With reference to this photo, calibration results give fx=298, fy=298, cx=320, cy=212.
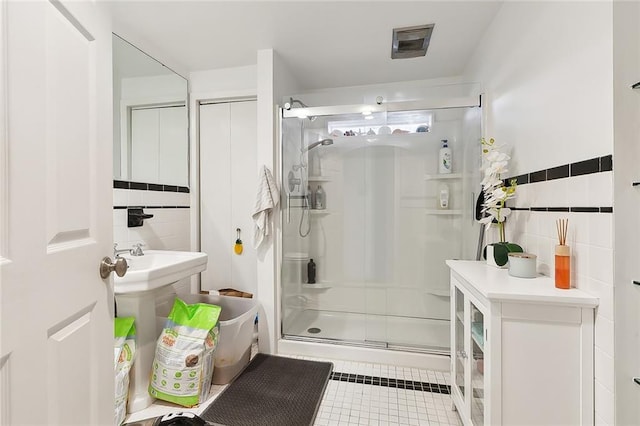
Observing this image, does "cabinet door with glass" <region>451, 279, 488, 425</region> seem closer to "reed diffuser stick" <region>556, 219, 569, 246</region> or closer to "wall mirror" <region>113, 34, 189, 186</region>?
"reed diffuser stick" <region>556, 219, 569, 246</region>

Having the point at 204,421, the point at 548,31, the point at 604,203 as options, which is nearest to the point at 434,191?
the point at 548,31

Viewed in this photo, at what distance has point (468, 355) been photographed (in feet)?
4.20

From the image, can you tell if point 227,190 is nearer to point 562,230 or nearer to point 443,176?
point 443,176

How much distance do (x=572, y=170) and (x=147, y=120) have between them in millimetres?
2529

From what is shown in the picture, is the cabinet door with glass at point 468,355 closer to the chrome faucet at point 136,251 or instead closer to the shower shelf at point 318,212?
the shower shelf at point 318,212

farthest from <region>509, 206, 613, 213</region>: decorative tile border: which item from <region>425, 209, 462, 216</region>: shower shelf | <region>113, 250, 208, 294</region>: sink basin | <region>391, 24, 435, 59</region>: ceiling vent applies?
<region>113, 250, 208, 294</region>: sink basin

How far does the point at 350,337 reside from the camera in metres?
2.26

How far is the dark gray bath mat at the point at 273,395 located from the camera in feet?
5.03

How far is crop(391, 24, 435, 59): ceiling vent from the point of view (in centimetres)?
198

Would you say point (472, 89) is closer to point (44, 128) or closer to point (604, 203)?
point (604, 203)

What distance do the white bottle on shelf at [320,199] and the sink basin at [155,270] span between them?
40.6 inches

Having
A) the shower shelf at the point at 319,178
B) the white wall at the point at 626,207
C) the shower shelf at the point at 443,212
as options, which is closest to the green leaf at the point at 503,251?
the white wall at the point at 626,207

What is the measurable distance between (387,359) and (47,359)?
1.92m

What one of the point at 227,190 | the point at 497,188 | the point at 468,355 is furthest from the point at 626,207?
the point at 227,190
